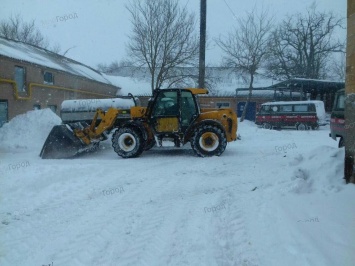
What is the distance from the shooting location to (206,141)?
376 inches

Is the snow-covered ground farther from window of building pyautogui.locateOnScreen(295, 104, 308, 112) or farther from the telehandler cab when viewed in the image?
window of building pyautogui.locateOnScreen(295, 104, 308, 112)

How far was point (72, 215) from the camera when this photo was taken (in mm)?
4562

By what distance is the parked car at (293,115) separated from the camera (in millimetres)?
21741

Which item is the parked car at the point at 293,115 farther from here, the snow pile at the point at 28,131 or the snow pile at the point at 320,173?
the snow pile at the point at 320,173

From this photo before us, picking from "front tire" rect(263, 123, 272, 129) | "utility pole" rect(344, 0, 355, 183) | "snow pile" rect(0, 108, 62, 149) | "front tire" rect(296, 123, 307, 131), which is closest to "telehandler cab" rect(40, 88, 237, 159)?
"snow pile" rect(0, 108, 62, 149)

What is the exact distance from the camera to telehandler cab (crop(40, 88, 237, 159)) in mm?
9445

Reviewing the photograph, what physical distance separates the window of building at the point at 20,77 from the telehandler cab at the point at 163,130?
9437 millimetres

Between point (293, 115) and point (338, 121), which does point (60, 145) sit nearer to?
point (338, 121)

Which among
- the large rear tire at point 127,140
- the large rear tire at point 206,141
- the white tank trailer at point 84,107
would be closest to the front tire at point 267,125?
the white tank trailer at point 84,107

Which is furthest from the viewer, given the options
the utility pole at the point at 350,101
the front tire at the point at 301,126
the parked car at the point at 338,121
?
the front tire at the point at 301,126

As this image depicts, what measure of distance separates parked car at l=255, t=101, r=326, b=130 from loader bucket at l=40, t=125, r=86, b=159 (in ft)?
55.5

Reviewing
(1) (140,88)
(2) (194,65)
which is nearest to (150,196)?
(2) (194,65)

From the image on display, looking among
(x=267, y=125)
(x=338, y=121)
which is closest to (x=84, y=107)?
(x=338, y=121)

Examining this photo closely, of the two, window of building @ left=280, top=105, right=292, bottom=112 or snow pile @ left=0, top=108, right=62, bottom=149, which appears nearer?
snow pile @ left=0, top=108, right=62, bottom=149
